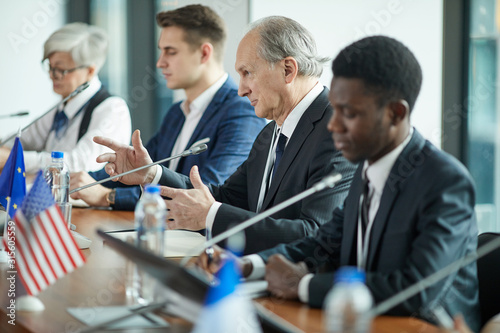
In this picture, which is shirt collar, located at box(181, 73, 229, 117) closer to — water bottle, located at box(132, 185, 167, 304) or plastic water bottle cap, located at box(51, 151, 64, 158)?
plastic water bottle cap, located at box(51, 151, 64, 158)

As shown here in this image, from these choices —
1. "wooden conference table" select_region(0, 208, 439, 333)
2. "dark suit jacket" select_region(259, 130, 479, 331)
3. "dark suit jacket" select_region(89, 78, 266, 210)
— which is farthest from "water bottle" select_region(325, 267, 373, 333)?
"dark suit jacket" select_region(89, 78, 266, 210)

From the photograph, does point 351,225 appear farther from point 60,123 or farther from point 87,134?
point 60,123

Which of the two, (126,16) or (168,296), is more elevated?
(126,16)

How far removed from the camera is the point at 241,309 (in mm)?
1059

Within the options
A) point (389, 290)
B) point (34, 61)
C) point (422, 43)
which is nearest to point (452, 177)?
point (389, 290)

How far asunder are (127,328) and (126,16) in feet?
14.4

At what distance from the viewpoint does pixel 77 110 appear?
3787 millimetres

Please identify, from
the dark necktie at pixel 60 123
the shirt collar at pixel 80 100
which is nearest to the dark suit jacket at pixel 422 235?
the shirt collar at pixel 80 100

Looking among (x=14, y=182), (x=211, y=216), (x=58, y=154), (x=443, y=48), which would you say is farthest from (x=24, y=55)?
(x=211, y=216)

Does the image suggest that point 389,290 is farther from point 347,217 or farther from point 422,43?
point 422,43

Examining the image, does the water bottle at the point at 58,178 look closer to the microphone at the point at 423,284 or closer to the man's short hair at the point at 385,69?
the man's short hair at the point at 385,69

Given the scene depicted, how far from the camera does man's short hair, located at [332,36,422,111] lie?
1.49 meters

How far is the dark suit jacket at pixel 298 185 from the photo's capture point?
1.93 metres

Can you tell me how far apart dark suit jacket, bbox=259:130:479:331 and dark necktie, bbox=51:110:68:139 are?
2.62m
